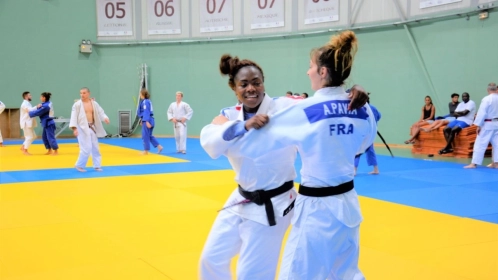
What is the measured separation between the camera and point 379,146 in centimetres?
1619

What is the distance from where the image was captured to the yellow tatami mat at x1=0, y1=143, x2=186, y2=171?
454 inches

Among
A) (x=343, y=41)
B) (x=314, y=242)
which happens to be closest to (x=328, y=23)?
(x=343, y=41)

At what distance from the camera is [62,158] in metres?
13.1

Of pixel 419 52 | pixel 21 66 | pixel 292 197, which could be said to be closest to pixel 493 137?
pixel 419 52

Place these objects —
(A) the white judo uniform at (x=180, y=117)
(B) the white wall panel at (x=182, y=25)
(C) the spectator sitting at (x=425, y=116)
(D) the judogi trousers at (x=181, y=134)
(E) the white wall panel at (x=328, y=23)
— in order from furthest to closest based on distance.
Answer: (B) the white wall panel at (x=182, y=25), (E) the white wall panel at (x=328, y=23), (C) the spectator sitting at (x=425, y=116), (A) the white judo uniform at (x=180, y=117), (D) the judogi trousers at (x=181, y=134)

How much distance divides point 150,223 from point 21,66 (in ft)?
53.3

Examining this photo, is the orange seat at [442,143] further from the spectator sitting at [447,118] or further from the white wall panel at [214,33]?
the white wall panel at [214,33]

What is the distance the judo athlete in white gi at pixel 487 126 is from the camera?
426 inches

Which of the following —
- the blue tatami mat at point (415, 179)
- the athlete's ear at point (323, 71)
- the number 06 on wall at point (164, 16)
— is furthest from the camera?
the number 06 on wall at point (164, 16)

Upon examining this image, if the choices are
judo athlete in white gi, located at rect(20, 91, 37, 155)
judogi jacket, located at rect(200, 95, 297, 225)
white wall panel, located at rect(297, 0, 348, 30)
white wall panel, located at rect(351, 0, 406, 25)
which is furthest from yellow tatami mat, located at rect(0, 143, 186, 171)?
judogi jacket, located at rect(200, 95, 297, 225)

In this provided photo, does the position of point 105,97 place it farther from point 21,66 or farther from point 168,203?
point 168,203

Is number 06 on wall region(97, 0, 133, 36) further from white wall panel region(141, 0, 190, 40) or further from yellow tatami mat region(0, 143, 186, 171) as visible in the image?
yellow tatami mat region(0, 143, 186, 171)

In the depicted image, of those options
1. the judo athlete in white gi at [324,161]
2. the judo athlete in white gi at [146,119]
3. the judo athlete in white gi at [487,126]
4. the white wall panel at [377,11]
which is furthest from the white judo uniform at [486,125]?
the judo athlete in white gi at [324,161]

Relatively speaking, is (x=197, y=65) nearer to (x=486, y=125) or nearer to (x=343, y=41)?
(x=486, y=125)
